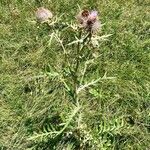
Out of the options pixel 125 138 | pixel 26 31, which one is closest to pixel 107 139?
pixel 125 138

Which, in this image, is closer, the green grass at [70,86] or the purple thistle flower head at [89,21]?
the purple thistle flower head at [89,21]

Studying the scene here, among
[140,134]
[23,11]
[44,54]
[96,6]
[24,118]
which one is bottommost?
[140,134]

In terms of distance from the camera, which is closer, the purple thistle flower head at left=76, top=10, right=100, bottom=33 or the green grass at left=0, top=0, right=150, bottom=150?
the purple thistle flower head at left=76, top=10, right=100, bottom=33

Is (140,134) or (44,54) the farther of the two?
(44,54)

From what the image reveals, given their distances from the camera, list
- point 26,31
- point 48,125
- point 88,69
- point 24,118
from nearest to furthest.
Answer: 1. point 48,125
2. point 24,118
3. point 88,69
4. point 26,31

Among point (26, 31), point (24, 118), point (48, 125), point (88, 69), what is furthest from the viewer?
point (26, 31)

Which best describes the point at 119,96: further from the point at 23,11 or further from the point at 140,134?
the point at 23,11

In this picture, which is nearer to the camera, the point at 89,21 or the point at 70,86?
the point at 89,21

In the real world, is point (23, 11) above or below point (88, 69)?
above
